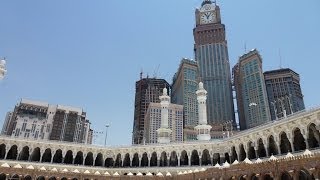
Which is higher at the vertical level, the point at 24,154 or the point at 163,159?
the point at 24,154

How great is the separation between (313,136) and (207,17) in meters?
137

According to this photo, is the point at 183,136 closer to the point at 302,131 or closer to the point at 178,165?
the point at 178,165

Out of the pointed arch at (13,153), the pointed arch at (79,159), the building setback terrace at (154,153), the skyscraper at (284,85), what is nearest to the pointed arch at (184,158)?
the building setback terrace at (154,153)

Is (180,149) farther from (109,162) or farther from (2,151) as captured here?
(2,151)

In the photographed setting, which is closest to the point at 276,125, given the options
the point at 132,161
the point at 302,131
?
the point at 302,131

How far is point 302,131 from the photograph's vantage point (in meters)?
38.6

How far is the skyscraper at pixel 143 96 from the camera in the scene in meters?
161

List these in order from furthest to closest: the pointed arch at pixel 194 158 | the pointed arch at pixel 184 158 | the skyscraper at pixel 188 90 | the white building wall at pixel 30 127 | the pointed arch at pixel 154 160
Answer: the skyscraper at pixel 188 90, the white building wall at pixel 30 127, the pointed arch at pixel 154 160, the pointed arch at pixel 184 158, the pointed arch at pixel 194 158

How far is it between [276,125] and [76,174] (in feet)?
100

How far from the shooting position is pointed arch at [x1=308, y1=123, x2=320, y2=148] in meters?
38.4

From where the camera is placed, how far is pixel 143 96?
166 m

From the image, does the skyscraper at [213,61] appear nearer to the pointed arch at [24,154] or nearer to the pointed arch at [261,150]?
the pointed arch at [261,150]

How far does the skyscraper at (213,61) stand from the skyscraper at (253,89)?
19.3 m

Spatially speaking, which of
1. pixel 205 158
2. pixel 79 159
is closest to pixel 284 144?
pixel 205 158
